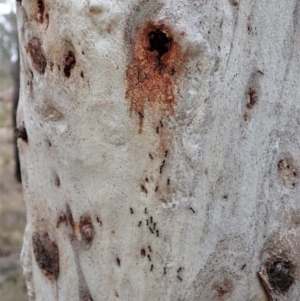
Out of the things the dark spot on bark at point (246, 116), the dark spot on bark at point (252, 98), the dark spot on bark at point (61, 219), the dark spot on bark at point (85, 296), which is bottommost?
the dark spot on bark at point (85, 296)

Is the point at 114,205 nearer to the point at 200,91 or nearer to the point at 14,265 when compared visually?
the point at 200,91

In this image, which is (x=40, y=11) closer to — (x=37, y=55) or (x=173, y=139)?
(x=37, y=55)

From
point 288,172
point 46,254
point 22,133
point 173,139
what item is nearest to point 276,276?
point 288,172

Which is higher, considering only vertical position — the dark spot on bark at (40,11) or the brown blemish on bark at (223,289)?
the dark spot on bark at (40,11)

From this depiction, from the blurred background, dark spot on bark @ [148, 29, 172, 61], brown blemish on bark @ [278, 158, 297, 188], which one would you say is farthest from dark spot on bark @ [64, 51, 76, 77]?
the blurred background

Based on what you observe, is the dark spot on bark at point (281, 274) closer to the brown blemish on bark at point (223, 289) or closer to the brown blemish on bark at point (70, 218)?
the brown blemish on bark at point (223, 289)

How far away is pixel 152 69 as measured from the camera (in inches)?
28.3

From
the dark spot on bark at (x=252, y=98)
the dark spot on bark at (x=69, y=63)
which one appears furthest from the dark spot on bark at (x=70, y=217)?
the dark spot on bark at (x=252, y=98)

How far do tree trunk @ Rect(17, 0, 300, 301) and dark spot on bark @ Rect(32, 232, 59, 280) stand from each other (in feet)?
0.21


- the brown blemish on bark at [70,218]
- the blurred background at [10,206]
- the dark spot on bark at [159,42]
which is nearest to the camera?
the dark spot on bark at [159,42]

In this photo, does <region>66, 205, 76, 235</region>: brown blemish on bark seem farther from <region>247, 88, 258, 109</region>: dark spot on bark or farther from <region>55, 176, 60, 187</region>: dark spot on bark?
<region>247, 88, 258, 109</region>: dark spot on bark

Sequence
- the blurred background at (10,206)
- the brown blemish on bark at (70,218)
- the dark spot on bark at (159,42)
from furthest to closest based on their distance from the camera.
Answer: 1. the blurred background at (10,206)
2. the brown blemish on bark at (70,218)
3. the dark spot on bark at (159,42)

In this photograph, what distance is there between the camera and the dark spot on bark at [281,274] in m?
0.78

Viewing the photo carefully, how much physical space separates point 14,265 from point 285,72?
2594 mm
